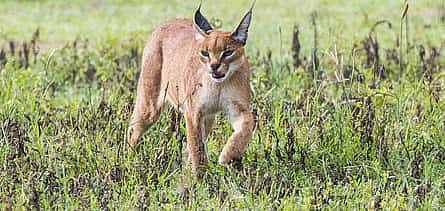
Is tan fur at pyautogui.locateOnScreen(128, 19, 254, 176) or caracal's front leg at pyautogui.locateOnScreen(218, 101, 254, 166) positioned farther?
tan fur at pyautogui.locateOnScreen(128, 19, 254, 176)

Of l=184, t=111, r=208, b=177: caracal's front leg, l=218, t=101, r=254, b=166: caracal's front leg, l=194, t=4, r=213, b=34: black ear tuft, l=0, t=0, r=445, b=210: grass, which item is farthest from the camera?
l=194, t=4, r=213, b=34: black ear tuft

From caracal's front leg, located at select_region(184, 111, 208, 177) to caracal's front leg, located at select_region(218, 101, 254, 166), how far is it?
0.80ft

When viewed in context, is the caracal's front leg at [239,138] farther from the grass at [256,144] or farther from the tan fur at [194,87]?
the grass at [256,144]

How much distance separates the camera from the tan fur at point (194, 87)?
6.27 meters

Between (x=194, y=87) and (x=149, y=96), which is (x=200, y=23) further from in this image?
(x=149, y=96)

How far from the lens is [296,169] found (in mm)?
6629

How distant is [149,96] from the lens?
280 inches

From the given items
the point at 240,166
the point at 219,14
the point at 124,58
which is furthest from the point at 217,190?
the point at 219,14

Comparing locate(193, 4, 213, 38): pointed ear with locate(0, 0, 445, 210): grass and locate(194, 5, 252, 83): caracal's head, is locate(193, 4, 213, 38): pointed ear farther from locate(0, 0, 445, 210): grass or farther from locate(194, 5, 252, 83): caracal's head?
locate(0, 0, 445, 210): grass

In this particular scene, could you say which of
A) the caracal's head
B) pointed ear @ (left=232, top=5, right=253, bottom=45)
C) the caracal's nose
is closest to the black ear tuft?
the caracal's head

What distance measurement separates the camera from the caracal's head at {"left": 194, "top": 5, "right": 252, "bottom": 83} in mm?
6230

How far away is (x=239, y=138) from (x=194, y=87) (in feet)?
1.71

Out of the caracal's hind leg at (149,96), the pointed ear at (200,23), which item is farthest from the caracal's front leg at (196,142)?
the caracal's hind leg at (149,96)

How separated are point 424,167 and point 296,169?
2.56ft
